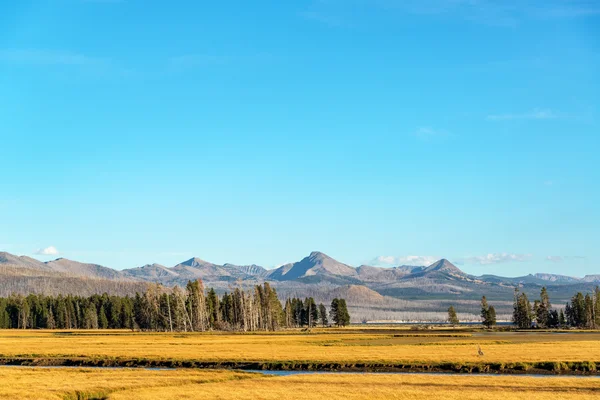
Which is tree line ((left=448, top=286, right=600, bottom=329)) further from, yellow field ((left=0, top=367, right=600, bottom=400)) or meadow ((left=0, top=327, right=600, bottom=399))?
yellow field ((left=0, top=367, right=600, bottom=400))

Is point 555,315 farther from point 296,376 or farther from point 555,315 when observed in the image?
point 296,376

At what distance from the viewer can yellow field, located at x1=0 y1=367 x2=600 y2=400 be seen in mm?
48469

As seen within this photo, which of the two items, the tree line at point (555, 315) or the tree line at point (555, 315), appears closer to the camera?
the tree line at point (555, 315)

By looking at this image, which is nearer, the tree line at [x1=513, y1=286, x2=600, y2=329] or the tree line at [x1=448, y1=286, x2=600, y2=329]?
the tree line at [x1=513, y1=286, x2=600, y2=329]

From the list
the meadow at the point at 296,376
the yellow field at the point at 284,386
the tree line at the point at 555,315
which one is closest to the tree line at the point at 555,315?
the tree line at the point at 555,315

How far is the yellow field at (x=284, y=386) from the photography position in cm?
4847

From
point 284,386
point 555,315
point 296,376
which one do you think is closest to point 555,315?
point 555,315

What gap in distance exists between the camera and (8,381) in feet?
191

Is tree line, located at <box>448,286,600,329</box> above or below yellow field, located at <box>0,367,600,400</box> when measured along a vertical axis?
below

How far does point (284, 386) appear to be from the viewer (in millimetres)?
54375

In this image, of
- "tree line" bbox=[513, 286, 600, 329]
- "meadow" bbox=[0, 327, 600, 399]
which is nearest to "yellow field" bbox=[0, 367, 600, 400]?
"meadow" bbox=[0, 327, 600, 399]

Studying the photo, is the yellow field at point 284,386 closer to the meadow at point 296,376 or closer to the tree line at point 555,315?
the meadow at point 296,376

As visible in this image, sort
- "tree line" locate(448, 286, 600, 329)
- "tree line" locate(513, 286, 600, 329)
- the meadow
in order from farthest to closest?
"tree line" locate(448, 286, 600, 329), "tree line" locate(513, 286, 600, 329), the meadow

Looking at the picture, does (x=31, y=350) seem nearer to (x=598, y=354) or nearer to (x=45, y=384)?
(x=45, y=384)
